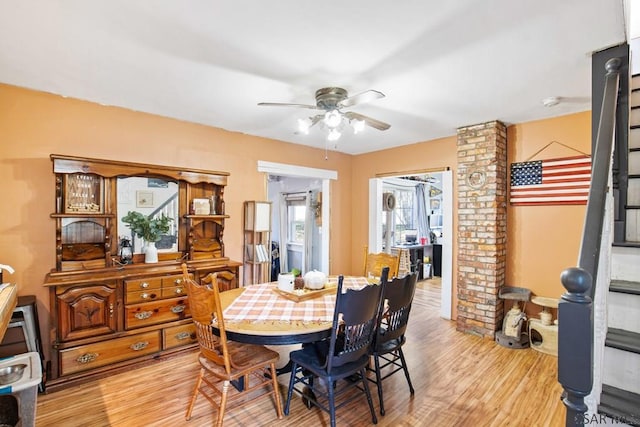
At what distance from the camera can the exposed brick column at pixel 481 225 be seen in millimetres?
3580

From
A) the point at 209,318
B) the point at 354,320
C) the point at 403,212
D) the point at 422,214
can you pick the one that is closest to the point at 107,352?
the point at 209,318

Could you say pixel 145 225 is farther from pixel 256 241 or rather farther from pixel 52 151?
pixel 256 241

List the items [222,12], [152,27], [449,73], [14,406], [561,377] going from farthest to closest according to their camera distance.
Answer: [449,73], [152,27], [222,12], [14,406], [561,377]

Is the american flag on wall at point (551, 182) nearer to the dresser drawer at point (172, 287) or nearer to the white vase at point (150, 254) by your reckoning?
the dresser drawer at point (172, 287)

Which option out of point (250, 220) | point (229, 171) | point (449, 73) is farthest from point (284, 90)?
point (250, 220)

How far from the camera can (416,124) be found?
3.71 meters

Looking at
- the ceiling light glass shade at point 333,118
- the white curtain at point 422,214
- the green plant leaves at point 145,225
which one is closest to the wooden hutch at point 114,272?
the green plant leaves at point 145,225

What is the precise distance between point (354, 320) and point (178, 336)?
6.90 feet

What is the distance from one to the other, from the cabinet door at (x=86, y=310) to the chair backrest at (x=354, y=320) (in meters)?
2.08

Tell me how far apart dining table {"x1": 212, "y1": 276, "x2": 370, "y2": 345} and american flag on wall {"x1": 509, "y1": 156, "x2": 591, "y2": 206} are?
8.55ft

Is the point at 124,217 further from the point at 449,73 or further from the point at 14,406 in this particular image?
the point at 449,73

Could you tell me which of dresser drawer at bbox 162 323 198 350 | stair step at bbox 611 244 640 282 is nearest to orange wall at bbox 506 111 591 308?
stair step at bbox 611 244 640 282

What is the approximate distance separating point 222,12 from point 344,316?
193 centimetres

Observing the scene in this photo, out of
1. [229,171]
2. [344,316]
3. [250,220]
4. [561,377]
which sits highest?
[229,171]
